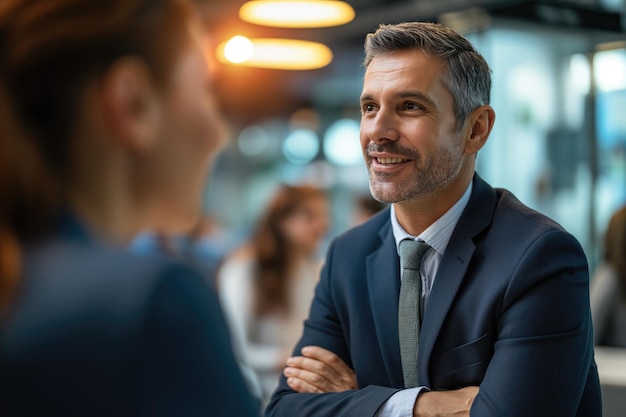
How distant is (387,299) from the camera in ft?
6.48

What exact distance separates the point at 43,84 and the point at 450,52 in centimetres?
132

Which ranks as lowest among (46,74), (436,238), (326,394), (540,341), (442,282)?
(326,394)

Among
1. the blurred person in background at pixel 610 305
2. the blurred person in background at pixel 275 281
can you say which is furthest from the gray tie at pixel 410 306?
the blurred person in background at pixel 275 281

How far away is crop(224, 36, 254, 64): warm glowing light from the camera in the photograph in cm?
669

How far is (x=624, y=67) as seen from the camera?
6.20 meters

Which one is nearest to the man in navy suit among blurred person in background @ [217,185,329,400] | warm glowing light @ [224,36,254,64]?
blurred person in background @ [217,185,329,400]

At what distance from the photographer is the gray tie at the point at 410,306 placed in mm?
1916

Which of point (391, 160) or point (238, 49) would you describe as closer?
point (391, 160)

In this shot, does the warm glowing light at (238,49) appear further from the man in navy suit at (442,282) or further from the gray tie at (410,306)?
the gray tie at (410,306)

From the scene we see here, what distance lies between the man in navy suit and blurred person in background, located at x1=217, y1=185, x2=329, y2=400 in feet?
7.98

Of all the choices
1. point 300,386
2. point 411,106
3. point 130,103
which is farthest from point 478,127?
point 130,103

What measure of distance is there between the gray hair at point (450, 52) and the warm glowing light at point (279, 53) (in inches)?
190

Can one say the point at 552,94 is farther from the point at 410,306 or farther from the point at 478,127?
the point at 410,306

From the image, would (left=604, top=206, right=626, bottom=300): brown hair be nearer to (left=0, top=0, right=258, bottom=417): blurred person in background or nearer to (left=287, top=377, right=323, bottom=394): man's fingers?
(left=287, top=377, right=323, bottom=394): man's fingers
